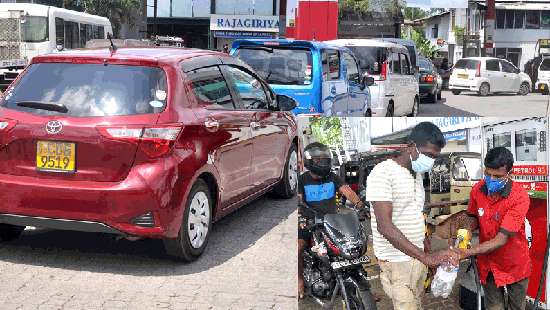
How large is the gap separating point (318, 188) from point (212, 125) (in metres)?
2.27

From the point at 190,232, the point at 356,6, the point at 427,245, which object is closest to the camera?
the point at 427,245

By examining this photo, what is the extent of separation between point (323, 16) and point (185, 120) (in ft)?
61.5

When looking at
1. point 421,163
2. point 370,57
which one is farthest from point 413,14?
point 421,163

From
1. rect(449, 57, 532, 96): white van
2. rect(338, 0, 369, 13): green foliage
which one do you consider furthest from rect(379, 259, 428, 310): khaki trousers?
rect(338, 0, 369, 13): green foliage

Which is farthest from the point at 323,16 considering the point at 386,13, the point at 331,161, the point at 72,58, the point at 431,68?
the point at 386,13

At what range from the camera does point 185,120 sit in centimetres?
583

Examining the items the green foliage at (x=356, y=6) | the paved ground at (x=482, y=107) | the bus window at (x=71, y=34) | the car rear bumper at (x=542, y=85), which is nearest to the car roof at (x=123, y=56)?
the paved ground at (x=482, y=107)

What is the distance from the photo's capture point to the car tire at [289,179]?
8430 mm

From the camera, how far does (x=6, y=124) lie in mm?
5727

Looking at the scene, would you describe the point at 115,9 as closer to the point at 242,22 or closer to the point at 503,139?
the point at 242,22

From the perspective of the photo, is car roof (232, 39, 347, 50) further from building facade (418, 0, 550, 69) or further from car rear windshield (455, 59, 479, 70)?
building facade (418, 0, 550, 69)

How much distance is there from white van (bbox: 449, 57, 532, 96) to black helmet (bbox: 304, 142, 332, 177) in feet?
93.1

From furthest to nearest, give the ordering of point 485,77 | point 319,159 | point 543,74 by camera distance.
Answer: point 543,74 < point 485,77 < point 319,159

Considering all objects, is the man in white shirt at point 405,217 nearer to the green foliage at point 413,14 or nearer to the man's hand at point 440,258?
the man's hand at point 440,258
